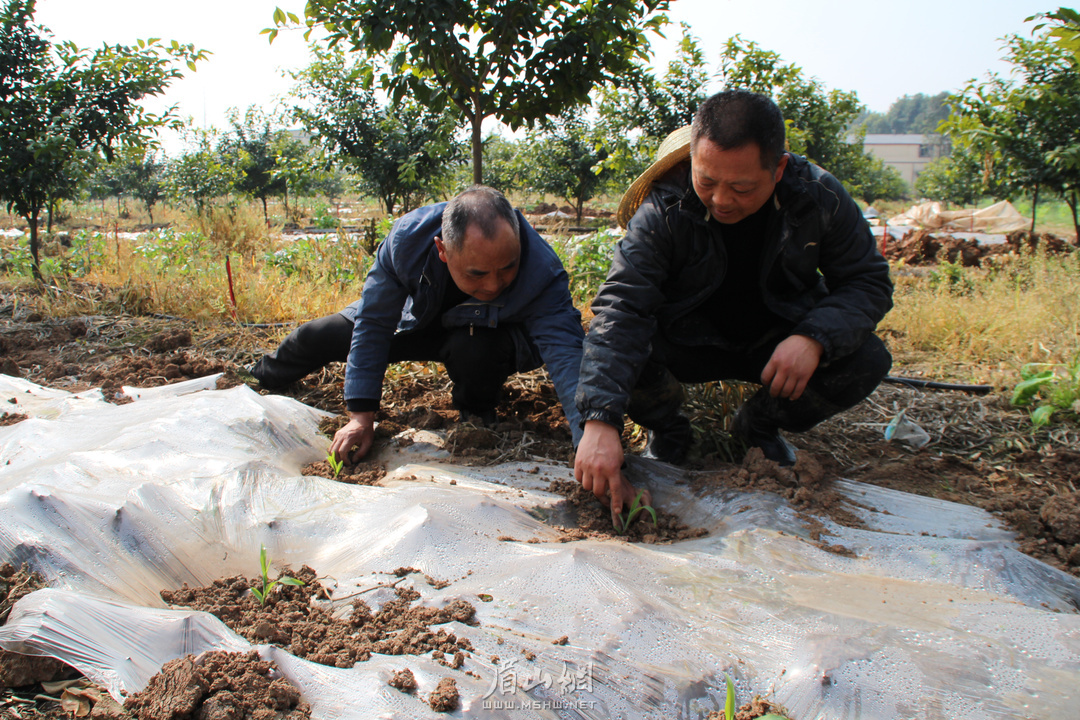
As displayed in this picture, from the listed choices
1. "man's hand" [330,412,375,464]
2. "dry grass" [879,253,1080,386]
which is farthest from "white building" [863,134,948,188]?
"man's hand" [330,412,375,464]

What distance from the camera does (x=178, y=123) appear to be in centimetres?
543

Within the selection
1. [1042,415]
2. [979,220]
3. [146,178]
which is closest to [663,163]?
[1042,415]

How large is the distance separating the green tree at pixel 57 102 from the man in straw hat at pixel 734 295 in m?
4.65

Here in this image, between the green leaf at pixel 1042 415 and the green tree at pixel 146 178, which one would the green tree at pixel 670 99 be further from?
the green tree at pixel 146 178

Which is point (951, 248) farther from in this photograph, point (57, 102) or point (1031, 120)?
point (57, 102)

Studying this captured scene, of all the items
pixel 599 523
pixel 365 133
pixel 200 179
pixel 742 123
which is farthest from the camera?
pixel 200 179

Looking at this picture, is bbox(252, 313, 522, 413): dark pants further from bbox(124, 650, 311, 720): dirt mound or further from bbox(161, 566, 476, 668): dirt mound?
bbox(124, 650, 311, 720): dirt mound

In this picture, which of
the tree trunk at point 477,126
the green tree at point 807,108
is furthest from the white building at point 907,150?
the tree trunk at point 477,126

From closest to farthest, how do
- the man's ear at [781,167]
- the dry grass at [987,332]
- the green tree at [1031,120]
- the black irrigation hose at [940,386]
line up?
the man's ear at [781,167]
the black irrigation hose at [940,386]
the dry grass at [987,332]
the green tree at [1031,120]

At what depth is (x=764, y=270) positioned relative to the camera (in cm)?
208

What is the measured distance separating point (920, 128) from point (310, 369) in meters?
131

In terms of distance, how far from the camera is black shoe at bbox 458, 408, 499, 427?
260cm

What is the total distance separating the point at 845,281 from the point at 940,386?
1.43m

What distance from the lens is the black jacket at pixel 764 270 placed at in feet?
6.31
